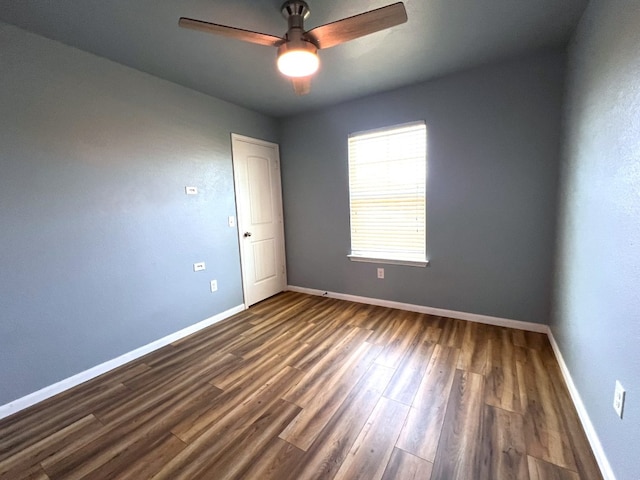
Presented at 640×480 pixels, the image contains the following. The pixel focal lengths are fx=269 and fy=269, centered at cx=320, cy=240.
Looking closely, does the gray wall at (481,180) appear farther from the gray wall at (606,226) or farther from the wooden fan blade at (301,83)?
the wooden fan blade at (301,83)

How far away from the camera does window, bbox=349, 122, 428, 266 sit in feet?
9.70

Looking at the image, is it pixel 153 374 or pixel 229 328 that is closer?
pixel 153 374

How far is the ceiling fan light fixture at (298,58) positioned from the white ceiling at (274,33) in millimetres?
326

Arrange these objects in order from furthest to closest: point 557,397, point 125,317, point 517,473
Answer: point 125,317
point 557,397
point 517,473

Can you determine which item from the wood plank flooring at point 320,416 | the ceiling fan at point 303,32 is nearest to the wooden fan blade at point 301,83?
the ceiling fan at point 303,32

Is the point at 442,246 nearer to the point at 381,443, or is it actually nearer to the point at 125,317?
the point at 381,443

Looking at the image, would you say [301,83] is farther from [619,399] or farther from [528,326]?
[528,326]

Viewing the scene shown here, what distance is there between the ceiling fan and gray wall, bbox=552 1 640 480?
1.05 metres

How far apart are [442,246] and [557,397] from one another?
1.52 m

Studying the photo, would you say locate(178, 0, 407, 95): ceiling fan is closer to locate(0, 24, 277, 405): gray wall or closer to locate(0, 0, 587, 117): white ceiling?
locate(0, 0, 587, 117): white ceiling

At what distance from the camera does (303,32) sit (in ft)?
5.02

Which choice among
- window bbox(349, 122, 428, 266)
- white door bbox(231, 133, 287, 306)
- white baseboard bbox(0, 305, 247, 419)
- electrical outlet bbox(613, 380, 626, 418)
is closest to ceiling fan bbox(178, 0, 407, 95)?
window bbox(349, 122, 428, 266)

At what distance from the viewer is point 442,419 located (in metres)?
1.58

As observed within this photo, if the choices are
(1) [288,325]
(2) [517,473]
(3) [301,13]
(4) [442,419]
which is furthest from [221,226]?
(2) [517,473]
